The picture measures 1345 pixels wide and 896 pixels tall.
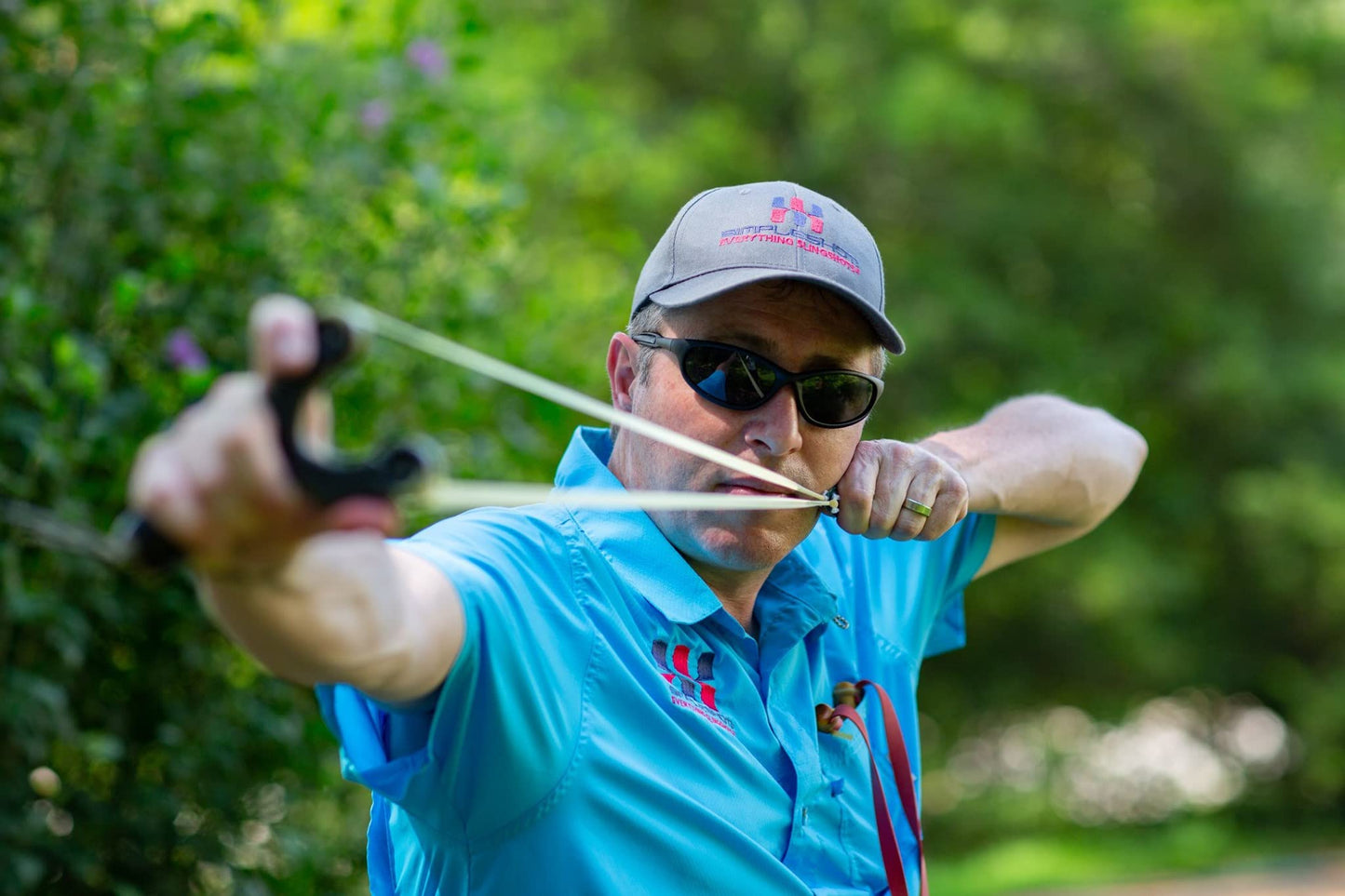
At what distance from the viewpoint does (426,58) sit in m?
A: 3.81

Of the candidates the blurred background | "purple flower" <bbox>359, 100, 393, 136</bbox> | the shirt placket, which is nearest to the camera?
the shirt placket

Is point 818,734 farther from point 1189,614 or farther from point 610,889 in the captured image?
point 1189,614

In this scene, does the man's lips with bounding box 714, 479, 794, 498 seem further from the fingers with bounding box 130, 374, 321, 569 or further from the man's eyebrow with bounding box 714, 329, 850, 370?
Answer: the fingers with bounding box 130, 374, 321, 569

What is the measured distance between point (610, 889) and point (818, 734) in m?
0.53

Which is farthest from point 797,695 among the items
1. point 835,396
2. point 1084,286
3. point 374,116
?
point 1084,286

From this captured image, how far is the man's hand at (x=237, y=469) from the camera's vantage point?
3.20ft

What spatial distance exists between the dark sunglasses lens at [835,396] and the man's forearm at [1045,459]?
0.55m

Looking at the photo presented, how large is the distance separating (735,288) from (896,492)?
46cm

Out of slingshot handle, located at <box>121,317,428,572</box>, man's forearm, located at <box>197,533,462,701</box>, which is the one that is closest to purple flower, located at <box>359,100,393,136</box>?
man's forearm, located at <box>197,533,462,701</box>

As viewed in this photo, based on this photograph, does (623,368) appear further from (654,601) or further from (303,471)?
(303,471)

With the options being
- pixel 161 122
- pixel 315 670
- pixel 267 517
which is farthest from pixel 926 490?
pixel 161 122

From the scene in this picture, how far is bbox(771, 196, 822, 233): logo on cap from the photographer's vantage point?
2.03 m

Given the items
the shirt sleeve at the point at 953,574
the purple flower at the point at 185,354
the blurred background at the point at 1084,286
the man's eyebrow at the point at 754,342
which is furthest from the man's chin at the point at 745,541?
the blurred background at the point at 1084,286

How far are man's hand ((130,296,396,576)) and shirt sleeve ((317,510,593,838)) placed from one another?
421 millimetres
